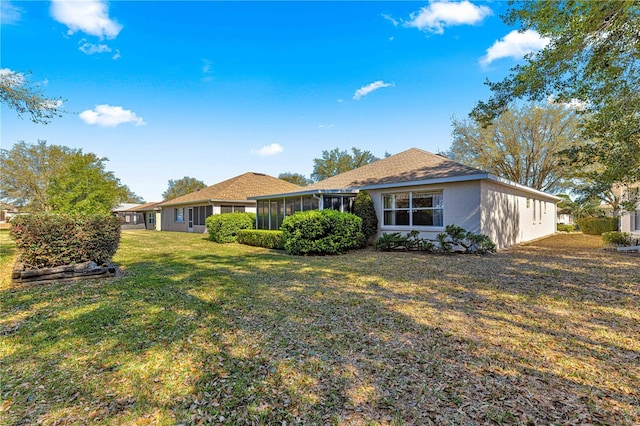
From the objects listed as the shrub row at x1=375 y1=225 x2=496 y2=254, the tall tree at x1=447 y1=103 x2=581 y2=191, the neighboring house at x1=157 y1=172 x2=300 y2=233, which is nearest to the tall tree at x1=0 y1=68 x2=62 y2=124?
the shrub row at x1=375 y1=225 x2=496 y2=254

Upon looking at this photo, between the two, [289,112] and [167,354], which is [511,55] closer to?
[289,112]

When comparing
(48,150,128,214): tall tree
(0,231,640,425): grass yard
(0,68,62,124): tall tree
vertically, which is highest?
(0,68,62,124): tall tree

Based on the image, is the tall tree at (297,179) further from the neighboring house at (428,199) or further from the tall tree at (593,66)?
the tall tree at (593,66)

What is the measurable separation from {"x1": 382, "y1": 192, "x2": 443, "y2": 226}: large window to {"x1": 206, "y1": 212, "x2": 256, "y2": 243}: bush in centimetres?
857

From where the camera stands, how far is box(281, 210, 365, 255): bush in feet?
36.4

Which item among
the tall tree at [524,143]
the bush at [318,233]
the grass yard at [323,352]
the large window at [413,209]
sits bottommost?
the grass yard at [323,352]

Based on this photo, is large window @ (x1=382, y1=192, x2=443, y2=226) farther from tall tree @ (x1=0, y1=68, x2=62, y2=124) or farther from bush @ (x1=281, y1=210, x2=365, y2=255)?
tall tree @ (x1=0, y1=68, x2=62, y2=124)

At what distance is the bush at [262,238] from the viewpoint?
13334 millimetres

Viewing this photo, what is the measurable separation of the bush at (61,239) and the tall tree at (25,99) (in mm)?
4023

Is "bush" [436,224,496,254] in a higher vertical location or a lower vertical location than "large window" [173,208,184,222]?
lower

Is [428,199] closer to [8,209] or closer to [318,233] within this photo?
[318,233]

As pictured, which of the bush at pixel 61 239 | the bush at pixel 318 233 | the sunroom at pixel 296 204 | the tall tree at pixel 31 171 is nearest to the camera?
the bush at pixel 61 239

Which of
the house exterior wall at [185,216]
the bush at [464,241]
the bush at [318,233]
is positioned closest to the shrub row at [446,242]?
the bush at [464,241]

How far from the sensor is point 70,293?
562cm
